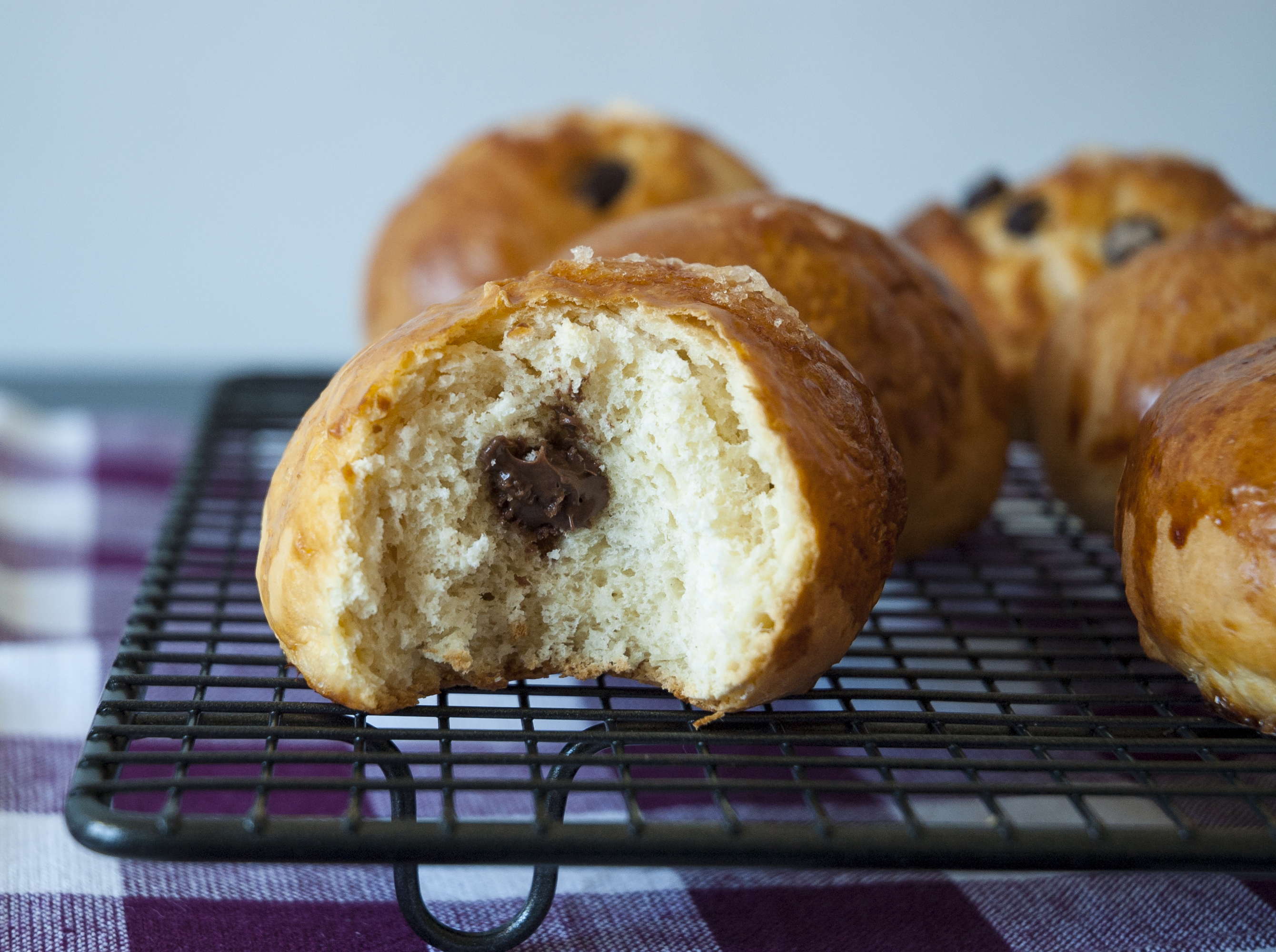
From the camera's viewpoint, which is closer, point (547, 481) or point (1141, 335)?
point (547, 481)

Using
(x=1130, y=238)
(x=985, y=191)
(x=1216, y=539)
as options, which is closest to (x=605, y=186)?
(x=985, y=191)

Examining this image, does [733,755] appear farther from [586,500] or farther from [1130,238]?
[1130,238]

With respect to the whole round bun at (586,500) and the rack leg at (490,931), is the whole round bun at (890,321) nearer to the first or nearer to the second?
the whole round bun at (586,500)

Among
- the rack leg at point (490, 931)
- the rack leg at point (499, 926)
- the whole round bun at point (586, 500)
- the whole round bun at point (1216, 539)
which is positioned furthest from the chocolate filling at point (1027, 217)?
the rack leg at point (490, 931)

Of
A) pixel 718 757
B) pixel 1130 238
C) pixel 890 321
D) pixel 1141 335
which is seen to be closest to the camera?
pixel 718 757

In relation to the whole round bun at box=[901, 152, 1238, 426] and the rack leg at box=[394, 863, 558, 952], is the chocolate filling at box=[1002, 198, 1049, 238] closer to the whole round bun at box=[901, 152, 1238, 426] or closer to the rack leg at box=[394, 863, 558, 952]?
the whole round bun at box=[901, 152, 1238, 426]

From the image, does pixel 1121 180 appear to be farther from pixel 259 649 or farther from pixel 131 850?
pixel 131 850
